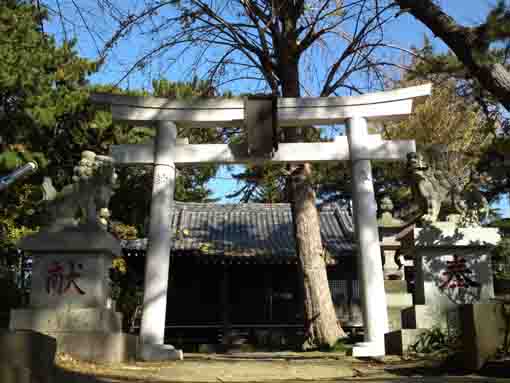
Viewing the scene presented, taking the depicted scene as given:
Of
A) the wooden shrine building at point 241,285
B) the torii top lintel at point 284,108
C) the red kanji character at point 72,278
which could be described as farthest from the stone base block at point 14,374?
the wooden shrine building at point 241,285

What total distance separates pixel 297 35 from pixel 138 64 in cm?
344

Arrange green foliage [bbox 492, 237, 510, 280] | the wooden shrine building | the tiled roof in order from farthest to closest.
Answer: the tiled roof
the wooden shrine building
green foliage [bbox 492, 237, 510, 280]

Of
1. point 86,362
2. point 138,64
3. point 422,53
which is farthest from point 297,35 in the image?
point 86,362

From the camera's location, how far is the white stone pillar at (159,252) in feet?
26.2

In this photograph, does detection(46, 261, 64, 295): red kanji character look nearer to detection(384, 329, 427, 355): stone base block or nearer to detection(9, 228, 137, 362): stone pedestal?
detection(9, 228, 137, 362): stone pedestal

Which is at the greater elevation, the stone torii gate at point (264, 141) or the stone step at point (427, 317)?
the stone torii gate at point (264, 141)

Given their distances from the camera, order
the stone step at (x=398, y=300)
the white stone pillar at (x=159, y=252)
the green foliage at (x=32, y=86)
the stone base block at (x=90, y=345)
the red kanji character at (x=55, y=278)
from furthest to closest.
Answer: the green foliage at (x=32, y=86) < the stone step at (x=398, y=300) < the white stone pillar at (x=159, y=252) < the red kanji character at (x=55, y=278) < the stone base block at (x=90, y=345)

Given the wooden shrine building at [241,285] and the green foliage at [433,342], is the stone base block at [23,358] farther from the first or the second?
the wooden shrine building at [241,285]

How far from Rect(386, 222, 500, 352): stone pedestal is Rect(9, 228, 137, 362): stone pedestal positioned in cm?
395

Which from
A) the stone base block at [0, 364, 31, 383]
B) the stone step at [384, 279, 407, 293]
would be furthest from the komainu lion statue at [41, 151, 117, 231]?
the stone step at [384, 279, 407, 293]

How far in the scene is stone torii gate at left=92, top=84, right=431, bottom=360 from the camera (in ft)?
28.3

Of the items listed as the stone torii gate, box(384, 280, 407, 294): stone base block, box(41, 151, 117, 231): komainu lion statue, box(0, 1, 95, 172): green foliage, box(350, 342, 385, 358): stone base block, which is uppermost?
box(0, 1, 95, 172): green foliage

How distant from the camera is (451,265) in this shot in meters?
7.35

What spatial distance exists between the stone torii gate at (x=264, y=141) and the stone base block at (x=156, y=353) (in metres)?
1.45
